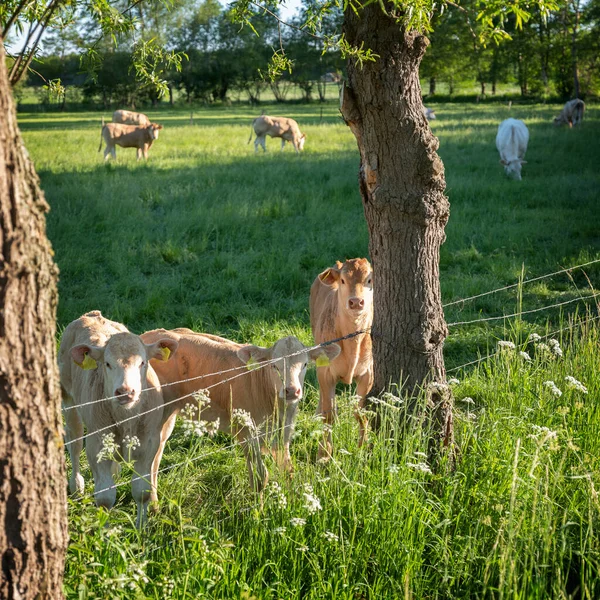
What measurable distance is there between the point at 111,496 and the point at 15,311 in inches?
101

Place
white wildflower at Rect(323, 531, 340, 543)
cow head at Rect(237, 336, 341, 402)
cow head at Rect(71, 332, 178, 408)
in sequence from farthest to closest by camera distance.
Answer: cow head at Rect(237, 336, 341, 402), cow head at Rect(71, 332, 178, 408), white wildflower at Rect(323, 531, 340, 543)

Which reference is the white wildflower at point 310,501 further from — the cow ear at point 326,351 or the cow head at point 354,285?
the cow head at point 354,285

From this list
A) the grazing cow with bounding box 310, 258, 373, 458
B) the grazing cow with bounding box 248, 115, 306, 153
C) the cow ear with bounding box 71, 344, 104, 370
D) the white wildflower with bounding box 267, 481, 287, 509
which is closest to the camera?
the white wildflower with bounding box 267, 481, 287, 509

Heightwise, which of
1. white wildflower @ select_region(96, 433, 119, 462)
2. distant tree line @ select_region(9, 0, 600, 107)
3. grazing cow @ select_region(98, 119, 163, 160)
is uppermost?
distant tree line @ select_region(9, 0, 600, 107)

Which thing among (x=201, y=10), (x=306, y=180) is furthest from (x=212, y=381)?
(x=201, y=10)

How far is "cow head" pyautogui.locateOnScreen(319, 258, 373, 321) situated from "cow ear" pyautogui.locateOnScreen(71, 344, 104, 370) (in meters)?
2.00

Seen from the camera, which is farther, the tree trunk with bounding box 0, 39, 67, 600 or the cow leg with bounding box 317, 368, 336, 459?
the cow leg with bounding box 317, 368, 336, 459

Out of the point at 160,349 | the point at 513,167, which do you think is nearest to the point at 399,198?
the point at 160,349

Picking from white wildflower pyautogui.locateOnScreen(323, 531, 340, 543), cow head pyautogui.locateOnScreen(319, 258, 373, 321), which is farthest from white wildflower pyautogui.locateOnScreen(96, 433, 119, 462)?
cow head pyautogui.locateOnScreen(319, 258, 373, 321)

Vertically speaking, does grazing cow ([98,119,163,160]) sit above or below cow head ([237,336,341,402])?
above

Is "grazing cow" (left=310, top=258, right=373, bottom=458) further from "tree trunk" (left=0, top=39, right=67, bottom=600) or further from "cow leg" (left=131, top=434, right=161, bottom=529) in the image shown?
"tree trunk" (left=0, top=39, right=67, bottom=600)

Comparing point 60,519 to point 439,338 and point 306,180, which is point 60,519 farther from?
point 306,180

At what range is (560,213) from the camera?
1334 cm

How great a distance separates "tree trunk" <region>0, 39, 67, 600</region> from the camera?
2.24 meters
